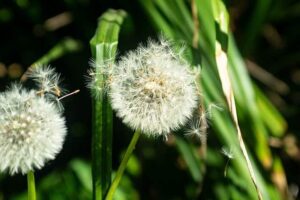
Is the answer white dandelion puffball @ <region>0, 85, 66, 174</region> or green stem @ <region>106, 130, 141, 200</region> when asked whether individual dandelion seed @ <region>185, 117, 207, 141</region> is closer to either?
green stem @ <region>106, 130, 141, 200</region>

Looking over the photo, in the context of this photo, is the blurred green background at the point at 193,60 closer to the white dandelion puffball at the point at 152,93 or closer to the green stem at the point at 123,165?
the white dandelion puffball at the point at 152,93

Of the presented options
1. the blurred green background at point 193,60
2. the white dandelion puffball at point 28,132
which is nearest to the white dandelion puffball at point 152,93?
the white dandelion puffball at point 28,132

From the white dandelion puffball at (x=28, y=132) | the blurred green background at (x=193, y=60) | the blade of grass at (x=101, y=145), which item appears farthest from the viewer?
the blurred green background at (x=193, y=60)

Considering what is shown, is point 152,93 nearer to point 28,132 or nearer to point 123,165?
point 123,165

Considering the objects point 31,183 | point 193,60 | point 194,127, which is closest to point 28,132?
point 31,183

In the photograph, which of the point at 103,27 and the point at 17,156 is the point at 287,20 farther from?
the point at 17,156

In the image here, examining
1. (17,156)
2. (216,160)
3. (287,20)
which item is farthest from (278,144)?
(17,156)

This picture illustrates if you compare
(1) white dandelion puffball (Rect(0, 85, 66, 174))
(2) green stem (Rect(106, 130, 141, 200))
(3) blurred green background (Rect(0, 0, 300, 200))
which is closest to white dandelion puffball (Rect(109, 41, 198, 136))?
(2) green stem (Rect(106, 130, 141, 200))
